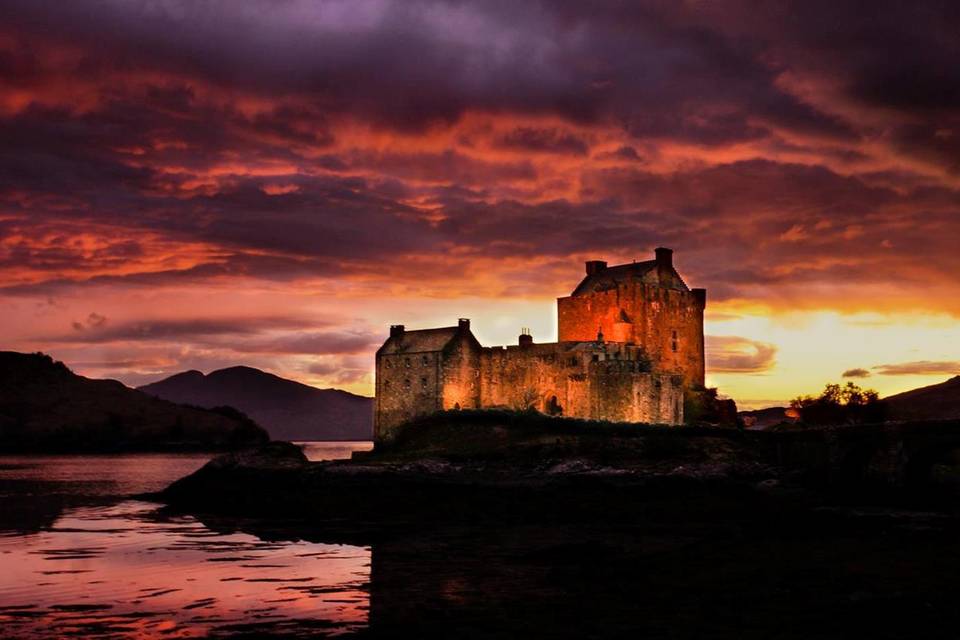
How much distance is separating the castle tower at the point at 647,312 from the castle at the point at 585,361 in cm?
7

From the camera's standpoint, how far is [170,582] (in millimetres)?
22766

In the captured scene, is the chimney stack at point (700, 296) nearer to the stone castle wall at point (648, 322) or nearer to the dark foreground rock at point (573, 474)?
the stone castle wall at point (648, 322)

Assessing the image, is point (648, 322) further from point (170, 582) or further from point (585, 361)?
point (170, 582)

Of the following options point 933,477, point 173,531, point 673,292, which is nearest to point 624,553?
point 173,531

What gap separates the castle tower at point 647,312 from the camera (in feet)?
224

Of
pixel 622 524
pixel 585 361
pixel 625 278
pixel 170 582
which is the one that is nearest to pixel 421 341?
pixel 585 361

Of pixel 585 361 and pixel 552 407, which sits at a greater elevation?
pixel 585 361

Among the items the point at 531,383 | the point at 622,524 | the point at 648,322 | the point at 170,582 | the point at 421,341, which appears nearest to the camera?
the point at 170,582

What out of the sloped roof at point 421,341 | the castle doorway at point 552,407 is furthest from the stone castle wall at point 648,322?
the sloped roof at point 421,341

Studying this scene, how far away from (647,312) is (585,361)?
957cm

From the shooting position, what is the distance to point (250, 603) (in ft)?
64.5

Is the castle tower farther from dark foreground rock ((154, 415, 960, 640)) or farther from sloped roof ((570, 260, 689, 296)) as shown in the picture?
dark foreground rock ((154, 415, 960, 640))

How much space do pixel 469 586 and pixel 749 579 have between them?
21.0 feet

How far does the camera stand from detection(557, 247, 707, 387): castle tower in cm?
6825
